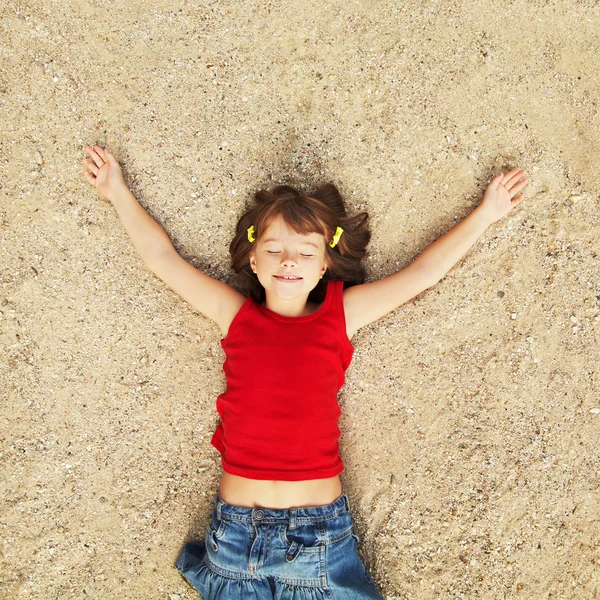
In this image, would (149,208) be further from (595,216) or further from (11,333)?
(595,216)

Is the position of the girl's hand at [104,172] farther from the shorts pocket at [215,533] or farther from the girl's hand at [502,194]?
the girl's hand at [502,194]

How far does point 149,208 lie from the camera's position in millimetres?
2906

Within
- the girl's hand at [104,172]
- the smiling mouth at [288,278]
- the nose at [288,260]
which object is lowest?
the smiling mouth at [288,278]

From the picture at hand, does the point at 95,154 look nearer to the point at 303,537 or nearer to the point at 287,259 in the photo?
the point at 287,259

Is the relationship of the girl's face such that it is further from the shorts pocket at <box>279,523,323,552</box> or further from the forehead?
the shorts pocket at <box>279,523,323,552</box>

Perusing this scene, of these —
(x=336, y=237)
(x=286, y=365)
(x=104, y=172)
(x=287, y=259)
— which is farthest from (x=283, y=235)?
(x=104, y=172)

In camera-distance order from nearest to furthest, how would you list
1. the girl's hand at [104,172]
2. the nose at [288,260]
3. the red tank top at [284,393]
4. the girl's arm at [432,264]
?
the nose at [288,260] → the red tank top at [284,393] → the girl's arm at [432,264] → the girl's hand at [104,172]

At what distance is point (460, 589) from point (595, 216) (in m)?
2.06

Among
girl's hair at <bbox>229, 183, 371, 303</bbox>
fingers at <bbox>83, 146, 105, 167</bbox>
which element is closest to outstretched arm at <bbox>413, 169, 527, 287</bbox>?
girl's hair at <bbox>229, 183, 371, 303</bbox>

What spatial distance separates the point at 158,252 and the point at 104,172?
20.4 inches

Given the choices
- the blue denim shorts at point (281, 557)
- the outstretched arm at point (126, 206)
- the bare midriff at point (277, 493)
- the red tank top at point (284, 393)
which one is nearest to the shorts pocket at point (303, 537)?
the blue denim shorts at point (281, 557)

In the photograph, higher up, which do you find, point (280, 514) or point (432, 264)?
point (432, 264)

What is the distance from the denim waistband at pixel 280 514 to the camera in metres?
2.57

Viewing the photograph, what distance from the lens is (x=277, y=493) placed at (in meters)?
2.61
